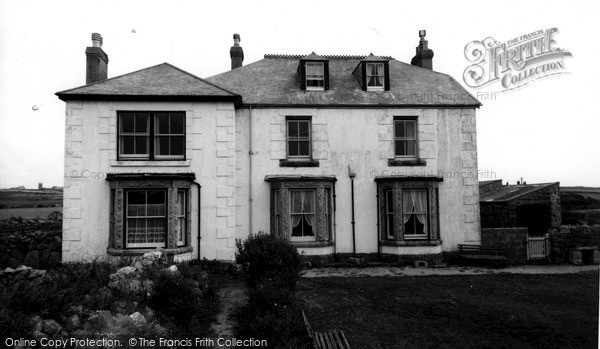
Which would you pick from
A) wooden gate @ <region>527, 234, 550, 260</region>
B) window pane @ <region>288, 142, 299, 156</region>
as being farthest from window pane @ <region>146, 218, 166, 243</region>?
wooden gate @ <region>527, 234, 550, 260</region>

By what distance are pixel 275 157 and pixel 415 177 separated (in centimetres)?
579

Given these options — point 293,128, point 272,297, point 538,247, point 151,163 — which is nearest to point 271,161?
point 293,128

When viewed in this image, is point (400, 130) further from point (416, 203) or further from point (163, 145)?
point (163, 145)

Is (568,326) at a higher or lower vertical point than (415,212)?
lower

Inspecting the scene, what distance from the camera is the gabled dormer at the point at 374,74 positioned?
1672 cm

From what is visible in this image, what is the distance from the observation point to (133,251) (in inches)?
503

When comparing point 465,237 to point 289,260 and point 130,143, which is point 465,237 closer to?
point 289,260

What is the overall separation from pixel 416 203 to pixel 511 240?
4310 millimetres

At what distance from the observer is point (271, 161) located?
603 inches

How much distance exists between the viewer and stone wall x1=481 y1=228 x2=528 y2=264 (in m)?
15.5

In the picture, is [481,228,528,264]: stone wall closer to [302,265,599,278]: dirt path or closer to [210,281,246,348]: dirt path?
[302,265,599,278]: dirt path

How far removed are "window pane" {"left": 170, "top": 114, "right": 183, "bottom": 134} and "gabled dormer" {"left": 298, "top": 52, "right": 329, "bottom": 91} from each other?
18.3 feet

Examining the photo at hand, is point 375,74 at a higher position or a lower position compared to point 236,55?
lower

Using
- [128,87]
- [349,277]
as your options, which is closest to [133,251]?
[128,87]
